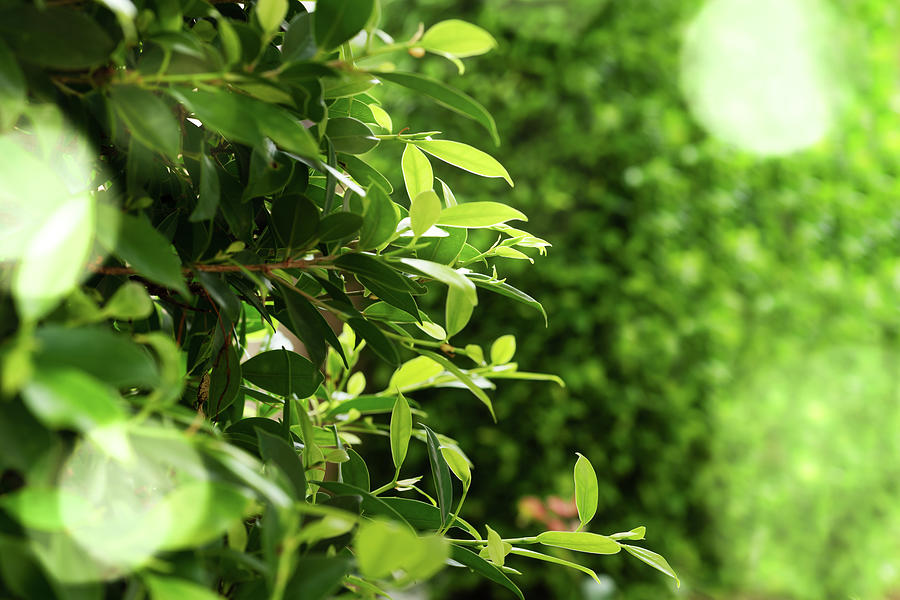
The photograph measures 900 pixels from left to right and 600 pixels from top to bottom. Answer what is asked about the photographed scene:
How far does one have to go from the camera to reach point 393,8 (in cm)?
223

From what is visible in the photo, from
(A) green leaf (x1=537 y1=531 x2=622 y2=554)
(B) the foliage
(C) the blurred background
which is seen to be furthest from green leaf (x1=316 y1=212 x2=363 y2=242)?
(C) the blurred background

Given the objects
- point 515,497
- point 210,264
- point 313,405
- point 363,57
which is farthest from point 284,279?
point 515,497

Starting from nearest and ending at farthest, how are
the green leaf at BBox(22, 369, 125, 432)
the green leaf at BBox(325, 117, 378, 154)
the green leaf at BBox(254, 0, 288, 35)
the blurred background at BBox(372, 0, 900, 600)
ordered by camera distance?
the green leaf at BBox(22, 369, 125, 432)
the green leaf at BBox(254, 0, 288, 35)
the green leaf at BBox(325, 117, 378, 154)
the blurred background at BBox(372, 0, 900, 600)

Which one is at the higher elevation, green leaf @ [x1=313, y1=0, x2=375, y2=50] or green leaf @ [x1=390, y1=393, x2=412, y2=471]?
green leaf @ [x1=313, y1=0, x2=375, y2=50]

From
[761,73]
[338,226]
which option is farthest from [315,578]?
[761,73]

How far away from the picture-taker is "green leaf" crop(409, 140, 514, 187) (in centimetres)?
42

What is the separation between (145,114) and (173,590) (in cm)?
19

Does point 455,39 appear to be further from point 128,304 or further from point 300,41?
point 128,304

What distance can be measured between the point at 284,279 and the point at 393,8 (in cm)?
204

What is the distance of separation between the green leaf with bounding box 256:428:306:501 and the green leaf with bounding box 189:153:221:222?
0.35 feet

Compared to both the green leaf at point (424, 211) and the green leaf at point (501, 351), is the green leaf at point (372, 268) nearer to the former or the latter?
the green leaf at point (424, 211)

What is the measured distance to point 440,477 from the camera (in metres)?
0.44

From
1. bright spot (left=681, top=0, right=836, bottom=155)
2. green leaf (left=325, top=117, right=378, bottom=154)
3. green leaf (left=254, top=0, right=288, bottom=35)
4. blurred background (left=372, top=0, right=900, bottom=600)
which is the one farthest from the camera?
bright spot (left=681, top=0, right=836, bottom=155)

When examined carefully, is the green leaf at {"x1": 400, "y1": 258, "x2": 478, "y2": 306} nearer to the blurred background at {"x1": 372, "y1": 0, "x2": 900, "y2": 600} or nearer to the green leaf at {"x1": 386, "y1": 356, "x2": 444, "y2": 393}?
the green leaf at {"x1": 386, "y1": 356, "x2": 444, "y2": 393}
